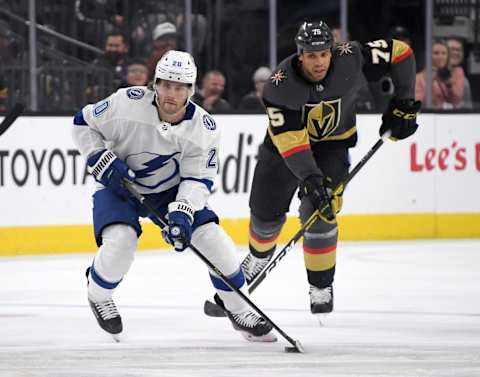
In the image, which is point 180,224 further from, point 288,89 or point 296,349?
point 288,89

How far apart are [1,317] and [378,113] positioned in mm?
3706

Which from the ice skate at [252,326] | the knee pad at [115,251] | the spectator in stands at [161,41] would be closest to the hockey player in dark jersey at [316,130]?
the ice skate at [252,326]

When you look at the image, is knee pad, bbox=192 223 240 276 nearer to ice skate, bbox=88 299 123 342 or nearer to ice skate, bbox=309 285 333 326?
ice skate, bbox=88 299 123 342


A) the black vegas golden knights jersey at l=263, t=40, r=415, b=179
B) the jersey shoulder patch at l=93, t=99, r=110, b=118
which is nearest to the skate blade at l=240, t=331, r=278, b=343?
the black vegas golden knights jersey at l=263, t=40, r=415, b=179

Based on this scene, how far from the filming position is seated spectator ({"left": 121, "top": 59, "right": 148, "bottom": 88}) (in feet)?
26.1

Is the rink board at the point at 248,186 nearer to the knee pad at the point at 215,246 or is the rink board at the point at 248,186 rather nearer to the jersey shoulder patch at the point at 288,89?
the jersey shoulder patch at the point at 288,89

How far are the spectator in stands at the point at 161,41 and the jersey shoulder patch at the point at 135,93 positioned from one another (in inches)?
134

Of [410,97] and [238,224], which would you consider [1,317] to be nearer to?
[410,97]

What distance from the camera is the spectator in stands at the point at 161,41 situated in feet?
26.6

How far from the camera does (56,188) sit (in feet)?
25.3

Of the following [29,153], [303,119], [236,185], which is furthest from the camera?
[236,185]

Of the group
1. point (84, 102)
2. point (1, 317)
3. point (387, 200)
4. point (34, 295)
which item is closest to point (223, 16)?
point (84, 102)

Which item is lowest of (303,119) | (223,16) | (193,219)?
(193,219)

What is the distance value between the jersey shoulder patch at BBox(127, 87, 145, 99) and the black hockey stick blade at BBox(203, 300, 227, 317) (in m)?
1.04
